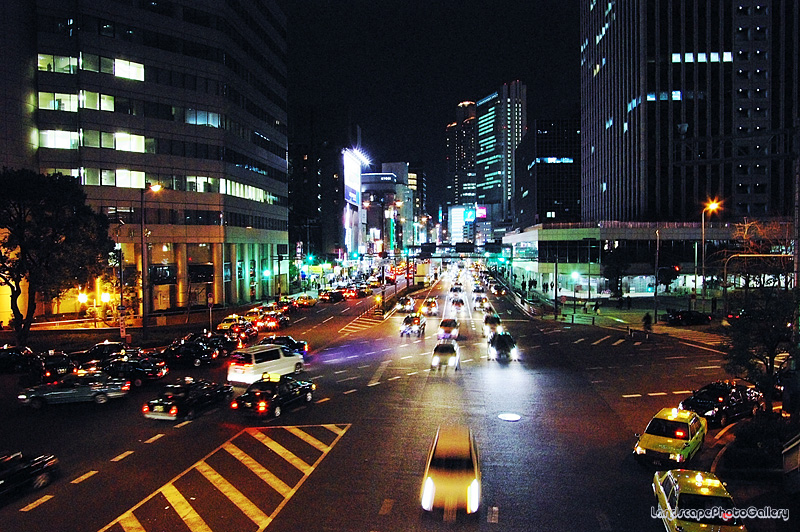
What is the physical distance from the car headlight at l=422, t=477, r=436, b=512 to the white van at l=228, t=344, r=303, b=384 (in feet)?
52.6

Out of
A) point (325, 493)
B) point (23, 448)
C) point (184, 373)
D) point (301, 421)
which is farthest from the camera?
point (184, 373)

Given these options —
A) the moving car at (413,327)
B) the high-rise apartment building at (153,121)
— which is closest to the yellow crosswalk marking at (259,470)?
the moving car at (413,327)

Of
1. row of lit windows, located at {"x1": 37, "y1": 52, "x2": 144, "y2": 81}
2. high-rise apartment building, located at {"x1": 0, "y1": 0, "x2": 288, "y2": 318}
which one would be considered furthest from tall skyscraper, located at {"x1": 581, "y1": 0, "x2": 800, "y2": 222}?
row of lit windows, located at {"x1": 37, "y1": 52, "x2": 144, "y2": 81}

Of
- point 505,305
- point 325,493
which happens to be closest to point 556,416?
point 325,493

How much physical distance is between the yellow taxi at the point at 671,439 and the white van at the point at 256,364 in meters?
17.6

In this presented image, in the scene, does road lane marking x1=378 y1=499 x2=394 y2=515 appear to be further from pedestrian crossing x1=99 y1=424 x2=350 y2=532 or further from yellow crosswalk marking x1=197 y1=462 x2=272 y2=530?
yellow crosswalk marking x1=197 y1=462 x2=272 y2=530

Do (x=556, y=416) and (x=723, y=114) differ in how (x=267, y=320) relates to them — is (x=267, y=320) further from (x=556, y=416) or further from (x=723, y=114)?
(x=723, y=114)

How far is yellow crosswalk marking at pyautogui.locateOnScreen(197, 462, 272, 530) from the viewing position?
43.1 ft

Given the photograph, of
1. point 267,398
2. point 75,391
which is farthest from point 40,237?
point 267,398

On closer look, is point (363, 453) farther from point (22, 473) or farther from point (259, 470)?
point (22, 473)

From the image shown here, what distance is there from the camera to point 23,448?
18.5 m

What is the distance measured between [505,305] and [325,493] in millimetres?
65983

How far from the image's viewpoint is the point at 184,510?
44.7 ft

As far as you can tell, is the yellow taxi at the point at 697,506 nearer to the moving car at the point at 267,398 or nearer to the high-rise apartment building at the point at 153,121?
the moving car at the point at 267,398
